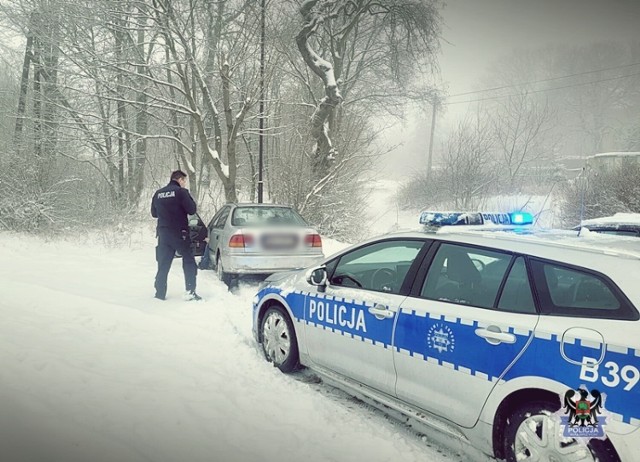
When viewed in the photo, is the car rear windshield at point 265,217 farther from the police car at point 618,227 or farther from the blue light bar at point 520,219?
the police car at point 618,227

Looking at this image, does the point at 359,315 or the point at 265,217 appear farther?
the point at 265,217

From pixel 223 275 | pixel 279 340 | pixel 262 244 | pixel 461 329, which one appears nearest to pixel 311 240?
pixel 262 244

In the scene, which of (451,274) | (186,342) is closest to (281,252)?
(186,342)

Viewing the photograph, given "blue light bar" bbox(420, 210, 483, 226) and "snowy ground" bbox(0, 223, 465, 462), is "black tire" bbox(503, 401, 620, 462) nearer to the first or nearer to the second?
"snowy ground" bbox(0, 223, 465, 462)

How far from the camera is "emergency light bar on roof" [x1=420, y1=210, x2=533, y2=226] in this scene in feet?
11.8

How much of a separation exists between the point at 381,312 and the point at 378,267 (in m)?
1.02

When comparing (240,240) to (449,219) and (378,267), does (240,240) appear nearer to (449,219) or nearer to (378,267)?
(378,267)

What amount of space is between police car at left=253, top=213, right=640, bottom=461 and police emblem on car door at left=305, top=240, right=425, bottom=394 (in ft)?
0.04

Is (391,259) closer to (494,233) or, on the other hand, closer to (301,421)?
(494,233)

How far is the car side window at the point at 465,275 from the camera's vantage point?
2898 millimetres

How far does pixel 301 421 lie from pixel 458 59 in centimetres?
979

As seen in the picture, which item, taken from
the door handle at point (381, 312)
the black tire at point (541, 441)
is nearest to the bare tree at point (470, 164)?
the door handle at point (381, 312)

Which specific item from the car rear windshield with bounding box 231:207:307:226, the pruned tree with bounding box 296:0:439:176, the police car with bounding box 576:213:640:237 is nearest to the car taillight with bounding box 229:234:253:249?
the car rear windshield with bounding box 231:207:307:226

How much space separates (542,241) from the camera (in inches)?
113
